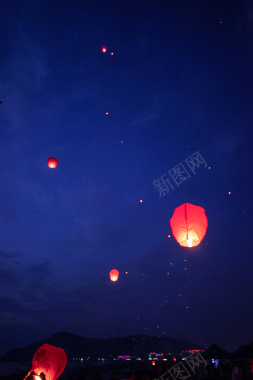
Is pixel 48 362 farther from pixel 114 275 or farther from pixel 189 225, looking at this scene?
pixel 114 275

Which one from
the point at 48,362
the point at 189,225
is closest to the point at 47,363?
the point at 48,362

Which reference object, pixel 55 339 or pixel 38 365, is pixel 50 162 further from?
pixel 55 339

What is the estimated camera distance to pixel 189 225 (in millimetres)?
4414

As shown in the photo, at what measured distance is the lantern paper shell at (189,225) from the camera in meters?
4.42

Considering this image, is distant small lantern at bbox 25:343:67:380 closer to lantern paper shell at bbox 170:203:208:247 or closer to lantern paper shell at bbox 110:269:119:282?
lantern paper shell at bbox 170:203:208:247

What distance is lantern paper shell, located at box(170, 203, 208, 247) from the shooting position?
4.42 meters

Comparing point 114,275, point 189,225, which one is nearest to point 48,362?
point 189,225

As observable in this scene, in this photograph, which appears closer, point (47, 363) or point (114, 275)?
point (47, 363)

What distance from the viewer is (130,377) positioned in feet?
16.6

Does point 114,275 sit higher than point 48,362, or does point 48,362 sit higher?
point 114,275

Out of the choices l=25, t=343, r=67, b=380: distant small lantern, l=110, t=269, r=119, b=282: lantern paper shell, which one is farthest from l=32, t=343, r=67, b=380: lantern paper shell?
l=110, t=269, r=119, b=282: lantern paper shell

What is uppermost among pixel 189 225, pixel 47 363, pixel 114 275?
pixel 114 275

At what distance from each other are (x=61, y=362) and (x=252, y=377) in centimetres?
707

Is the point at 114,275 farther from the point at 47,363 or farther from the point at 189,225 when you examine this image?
the point at 189,225
